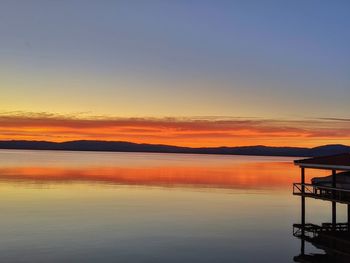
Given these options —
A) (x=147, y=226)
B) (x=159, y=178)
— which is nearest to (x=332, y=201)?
(x=147, y=226)

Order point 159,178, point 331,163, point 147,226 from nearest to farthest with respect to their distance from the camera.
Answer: point 331,163, point 147,226, point 159,178

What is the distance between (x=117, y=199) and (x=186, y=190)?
736 inches

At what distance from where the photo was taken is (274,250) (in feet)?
115

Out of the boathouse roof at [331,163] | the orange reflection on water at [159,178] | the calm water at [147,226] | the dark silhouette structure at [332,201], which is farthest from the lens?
the orange reflection on water at [159,178]

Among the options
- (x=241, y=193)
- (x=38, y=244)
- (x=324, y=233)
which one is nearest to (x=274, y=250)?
(x=324, y=233)

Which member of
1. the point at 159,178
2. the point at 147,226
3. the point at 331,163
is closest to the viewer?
the point at 331,163

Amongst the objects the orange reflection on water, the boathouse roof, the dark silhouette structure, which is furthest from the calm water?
the orange reflection on water

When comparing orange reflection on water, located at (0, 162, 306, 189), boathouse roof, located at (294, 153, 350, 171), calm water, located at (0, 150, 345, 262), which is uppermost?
boathouse roof, located at (294, 153, 350, 171)

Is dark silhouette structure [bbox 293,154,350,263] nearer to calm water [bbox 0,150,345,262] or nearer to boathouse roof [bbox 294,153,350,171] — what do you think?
boathouse roof [bbox 294,153,350,171]

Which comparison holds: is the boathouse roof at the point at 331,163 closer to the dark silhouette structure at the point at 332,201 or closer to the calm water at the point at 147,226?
the dark silhouette structure at the point at 332,201

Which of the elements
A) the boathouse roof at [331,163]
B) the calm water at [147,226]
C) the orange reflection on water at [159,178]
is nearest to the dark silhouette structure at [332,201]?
the boathouse roof at [331,163]

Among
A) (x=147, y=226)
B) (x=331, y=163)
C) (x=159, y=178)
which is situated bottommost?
(x=147, y=226)

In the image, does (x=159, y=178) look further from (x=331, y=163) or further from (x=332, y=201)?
(x=331, y=163)

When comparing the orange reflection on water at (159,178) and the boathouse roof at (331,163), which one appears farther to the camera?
the orange reflection on water at (159,178)
